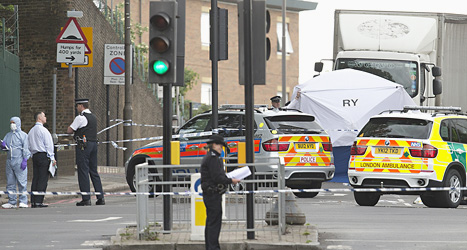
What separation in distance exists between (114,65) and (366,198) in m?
12.0

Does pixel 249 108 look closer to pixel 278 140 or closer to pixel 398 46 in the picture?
pixel 278 140

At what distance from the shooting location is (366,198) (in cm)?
1872

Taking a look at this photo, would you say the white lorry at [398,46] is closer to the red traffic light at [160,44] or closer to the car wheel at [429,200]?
the car wheel at [429,200]

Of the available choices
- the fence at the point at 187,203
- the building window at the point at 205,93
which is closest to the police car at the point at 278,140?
the fence at the point at 187,203

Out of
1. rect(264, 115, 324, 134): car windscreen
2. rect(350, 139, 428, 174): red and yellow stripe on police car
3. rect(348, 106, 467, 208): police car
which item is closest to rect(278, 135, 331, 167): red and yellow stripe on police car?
rect(264, 115, 324, 134): car windscreen

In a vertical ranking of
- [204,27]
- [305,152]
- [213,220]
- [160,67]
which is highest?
[204,27]

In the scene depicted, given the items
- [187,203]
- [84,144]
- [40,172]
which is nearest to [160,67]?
[187,203]

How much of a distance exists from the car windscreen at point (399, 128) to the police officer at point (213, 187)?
7.30 metres

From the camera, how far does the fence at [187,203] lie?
11852 millimetres

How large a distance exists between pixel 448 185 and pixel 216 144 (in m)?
7.70

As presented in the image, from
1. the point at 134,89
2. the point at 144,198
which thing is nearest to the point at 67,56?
the point at 144,198

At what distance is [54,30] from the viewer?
2770 cm

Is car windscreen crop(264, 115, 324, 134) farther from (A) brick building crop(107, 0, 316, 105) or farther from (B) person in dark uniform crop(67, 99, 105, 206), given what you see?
(A) brick building crop(107, 0, 316, 105)

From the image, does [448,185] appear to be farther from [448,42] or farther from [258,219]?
[448,42]
